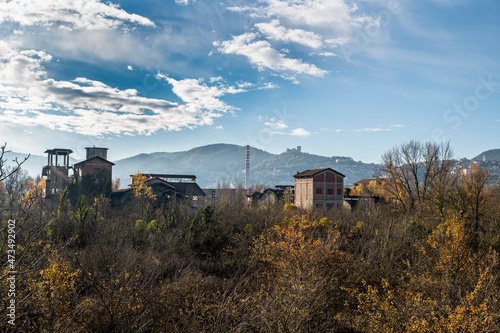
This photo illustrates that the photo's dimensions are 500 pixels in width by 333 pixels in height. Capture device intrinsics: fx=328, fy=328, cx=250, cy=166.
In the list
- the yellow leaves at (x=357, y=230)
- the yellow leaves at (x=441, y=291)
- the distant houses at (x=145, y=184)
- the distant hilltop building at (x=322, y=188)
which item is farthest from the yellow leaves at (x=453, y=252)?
the distant hilltop building at (x=322, y=188)

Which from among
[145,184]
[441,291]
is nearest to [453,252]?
[441,291]

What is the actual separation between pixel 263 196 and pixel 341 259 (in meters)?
49.3

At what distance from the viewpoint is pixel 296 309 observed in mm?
8797

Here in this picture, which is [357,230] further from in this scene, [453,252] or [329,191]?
[329,191]

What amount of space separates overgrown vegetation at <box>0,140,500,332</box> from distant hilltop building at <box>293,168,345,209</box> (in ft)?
91.3

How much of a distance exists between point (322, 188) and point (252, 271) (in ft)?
142

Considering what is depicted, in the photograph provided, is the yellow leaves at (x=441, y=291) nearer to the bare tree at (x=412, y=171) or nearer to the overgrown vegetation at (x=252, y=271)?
the overgrown vegetation at (x=252, y=271)

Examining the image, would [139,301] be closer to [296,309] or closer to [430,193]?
[296,309]

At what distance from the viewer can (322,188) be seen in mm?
58250

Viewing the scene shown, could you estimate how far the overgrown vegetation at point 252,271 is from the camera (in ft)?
27.3

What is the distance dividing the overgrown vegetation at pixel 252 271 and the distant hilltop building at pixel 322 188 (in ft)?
91.3

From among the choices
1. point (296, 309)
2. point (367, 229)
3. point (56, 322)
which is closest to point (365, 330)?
point (296, 309)

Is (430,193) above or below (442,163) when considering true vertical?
below

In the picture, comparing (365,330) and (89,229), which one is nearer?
(365,330)
